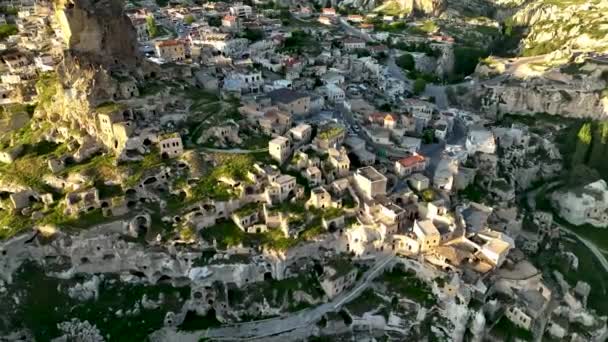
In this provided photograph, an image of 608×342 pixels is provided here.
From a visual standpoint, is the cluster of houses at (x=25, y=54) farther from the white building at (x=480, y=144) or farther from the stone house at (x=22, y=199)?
the white building at (x=480, y=144)

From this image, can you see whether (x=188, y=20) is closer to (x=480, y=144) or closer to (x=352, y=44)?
(x=352, y=44)

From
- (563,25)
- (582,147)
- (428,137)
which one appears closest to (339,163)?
(428,137)

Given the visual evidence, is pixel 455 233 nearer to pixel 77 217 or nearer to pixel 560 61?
pixel 77 217

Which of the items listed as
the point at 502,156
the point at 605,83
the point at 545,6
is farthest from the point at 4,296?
the point at 545,6

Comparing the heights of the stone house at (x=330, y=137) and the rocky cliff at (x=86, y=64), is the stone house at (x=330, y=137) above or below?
below

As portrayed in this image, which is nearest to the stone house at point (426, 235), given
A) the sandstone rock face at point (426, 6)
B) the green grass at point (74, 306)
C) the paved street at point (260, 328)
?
the paved street at point (260, 328)

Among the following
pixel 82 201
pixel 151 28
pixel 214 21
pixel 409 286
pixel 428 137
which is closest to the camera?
pixel 409 286
